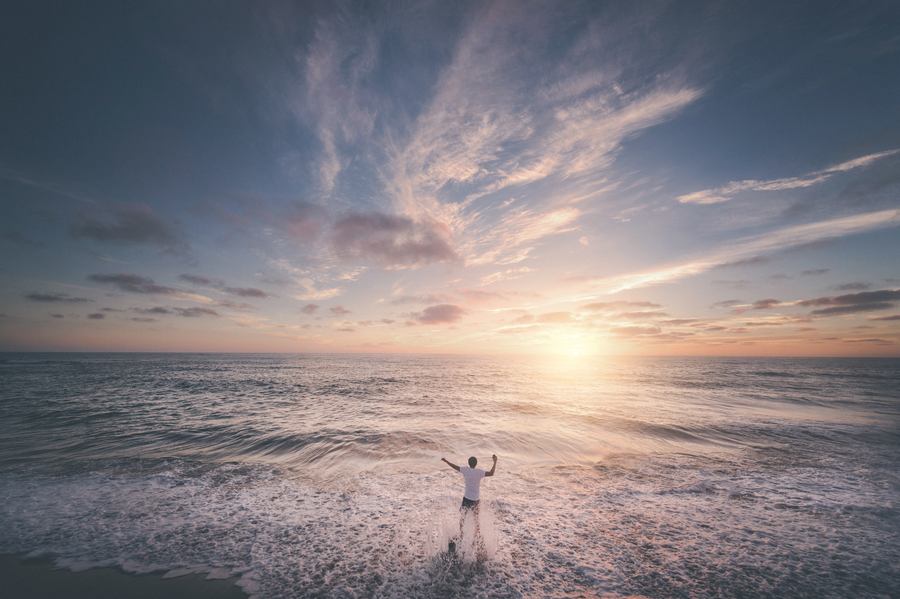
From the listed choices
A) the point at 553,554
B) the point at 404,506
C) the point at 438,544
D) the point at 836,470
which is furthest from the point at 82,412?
the point at 836,470

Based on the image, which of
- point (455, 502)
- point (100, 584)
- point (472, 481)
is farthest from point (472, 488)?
point (100, 584)

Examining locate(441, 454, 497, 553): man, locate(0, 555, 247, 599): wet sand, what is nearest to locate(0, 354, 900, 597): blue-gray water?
locate(0, 555, 247, 599): wet sand

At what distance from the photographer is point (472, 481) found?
8.38 m

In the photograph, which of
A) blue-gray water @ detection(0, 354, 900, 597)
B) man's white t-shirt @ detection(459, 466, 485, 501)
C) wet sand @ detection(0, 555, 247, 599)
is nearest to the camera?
wet sand @ detection(0, 555, 247, 599)

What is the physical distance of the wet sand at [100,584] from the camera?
6.48 metres

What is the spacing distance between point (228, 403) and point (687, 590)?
34512 millimetres

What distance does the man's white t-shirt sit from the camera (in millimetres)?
8320

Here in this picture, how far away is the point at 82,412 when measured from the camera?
933 inches

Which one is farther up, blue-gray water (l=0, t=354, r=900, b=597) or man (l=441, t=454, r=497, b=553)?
man (l=441, t=454, r=497, b=553)

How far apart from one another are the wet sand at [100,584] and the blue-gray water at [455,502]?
353 mm

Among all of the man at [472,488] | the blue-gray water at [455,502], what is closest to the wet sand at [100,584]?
the blue-gray water at [455,502]

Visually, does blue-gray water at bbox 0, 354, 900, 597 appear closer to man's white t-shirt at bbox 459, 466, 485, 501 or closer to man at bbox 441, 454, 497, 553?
man at bbox 441, 454, 497, 553

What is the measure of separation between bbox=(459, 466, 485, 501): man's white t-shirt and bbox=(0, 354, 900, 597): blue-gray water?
1.35 metres

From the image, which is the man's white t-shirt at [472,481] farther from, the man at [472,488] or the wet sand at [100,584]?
the wet sand at [100,584]
